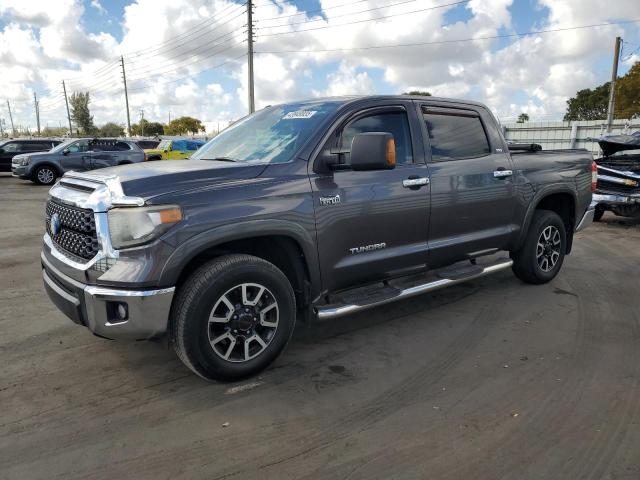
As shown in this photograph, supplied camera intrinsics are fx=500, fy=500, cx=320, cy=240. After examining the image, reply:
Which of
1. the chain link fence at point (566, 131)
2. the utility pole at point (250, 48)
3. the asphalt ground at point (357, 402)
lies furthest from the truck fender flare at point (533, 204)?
the utility pole at point (250, 48)

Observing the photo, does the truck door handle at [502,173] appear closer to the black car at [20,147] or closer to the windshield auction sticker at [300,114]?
the windshield auction sticker at [300,114]

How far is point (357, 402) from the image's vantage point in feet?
10.3

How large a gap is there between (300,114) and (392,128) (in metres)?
0.77

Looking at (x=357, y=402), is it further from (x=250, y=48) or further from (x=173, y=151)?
(x=250, y=48)

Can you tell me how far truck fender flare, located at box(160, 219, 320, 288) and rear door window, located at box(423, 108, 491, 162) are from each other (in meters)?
1.53

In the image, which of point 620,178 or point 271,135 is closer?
point 271,135

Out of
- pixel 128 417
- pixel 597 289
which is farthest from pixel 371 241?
pixel 597 289

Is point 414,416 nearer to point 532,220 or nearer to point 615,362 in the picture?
point 615,362

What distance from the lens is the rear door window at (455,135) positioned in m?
4.38

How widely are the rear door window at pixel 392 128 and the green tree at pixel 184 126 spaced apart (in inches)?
4081

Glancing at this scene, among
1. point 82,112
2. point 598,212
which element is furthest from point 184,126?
point 598,212

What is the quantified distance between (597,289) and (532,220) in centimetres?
112

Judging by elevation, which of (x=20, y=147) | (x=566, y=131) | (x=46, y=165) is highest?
(x=566, y=131)

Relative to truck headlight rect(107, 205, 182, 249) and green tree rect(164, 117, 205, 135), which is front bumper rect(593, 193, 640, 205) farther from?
green tree rect(164, 117, 205, 135)
